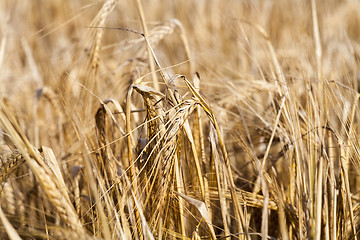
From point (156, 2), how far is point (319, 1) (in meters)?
1.28

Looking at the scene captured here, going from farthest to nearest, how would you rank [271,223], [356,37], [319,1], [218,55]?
[319,1] < [356,37] < [218,55] < [271,223]

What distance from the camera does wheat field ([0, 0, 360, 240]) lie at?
0.63 metres

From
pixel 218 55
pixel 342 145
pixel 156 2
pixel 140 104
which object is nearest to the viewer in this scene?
pixel 342 145

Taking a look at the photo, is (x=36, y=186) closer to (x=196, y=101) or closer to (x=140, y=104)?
(x=140, y=104)

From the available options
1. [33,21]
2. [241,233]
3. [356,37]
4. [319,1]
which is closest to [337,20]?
[356,37]

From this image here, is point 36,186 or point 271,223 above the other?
point 36,186

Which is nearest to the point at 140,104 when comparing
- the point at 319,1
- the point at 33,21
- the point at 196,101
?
the point at 196,101

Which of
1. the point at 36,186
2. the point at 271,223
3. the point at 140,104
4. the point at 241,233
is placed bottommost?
the point at 271,223

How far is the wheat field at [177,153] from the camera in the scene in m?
0.63

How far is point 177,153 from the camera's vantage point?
690 mm

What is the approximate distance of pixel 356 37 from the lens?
2281 millimetres

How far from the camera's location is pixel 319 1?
2744mm

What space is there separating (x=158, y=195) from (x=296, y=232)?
35 cm

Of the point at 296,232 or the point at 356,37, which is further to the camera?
the point at 356,37
